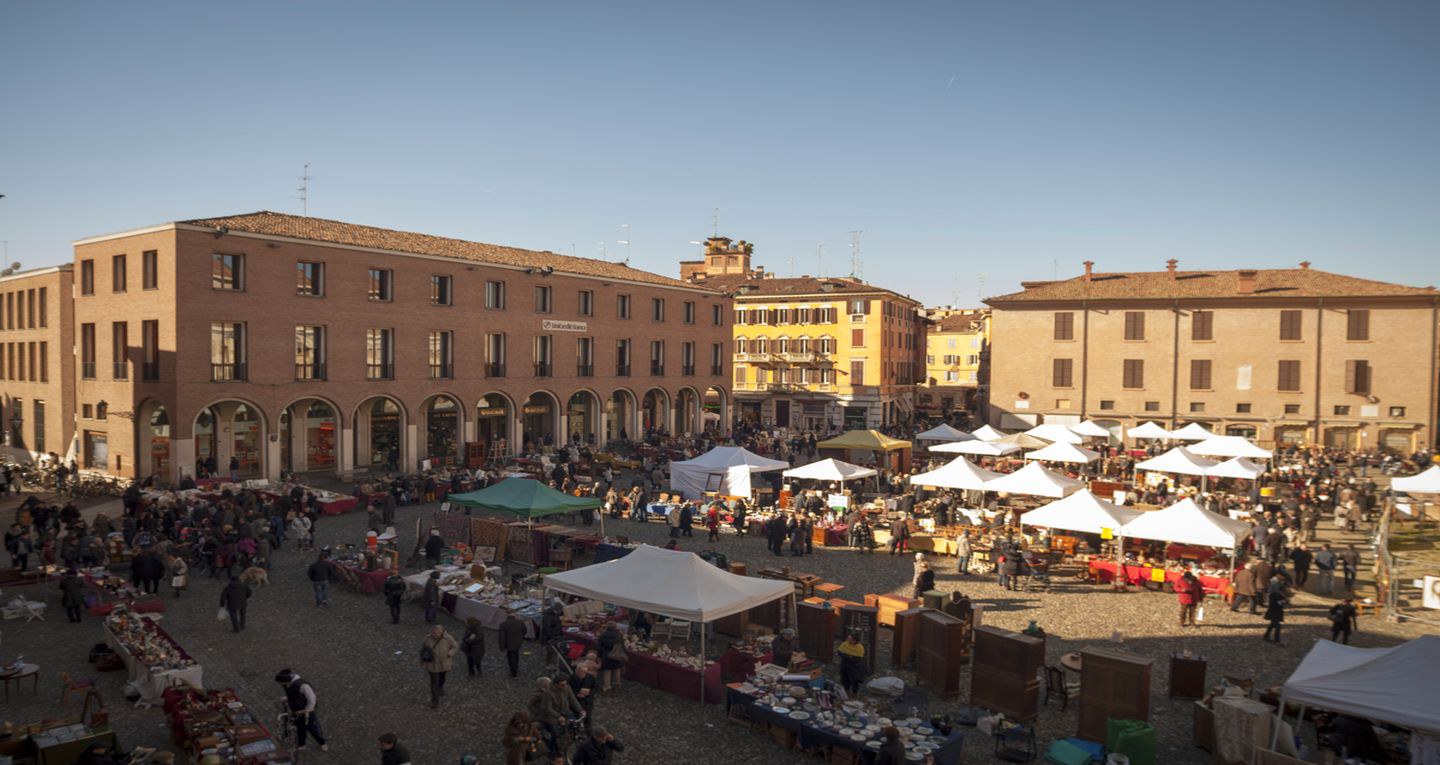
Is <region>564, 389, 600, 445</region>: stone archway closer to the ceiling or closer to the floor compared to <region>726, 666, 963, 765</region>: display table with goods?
closer to the ceiling

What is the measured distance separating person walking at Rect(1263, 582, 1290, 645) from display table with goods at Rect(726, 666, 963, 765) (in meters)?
7.82

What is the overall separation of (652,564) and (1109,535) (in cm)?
1162

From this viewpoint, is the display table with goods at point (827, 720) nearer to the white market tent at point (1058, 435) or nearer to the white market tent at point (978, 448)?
the white market tent at point (978, 448)

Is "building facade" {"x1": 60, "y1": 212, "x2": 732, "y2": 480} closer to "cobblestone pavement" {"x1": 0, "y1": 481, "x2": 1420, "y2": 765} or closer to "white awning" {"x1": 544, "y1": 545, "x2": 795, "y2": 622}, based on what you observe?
"cobblestone pavement" {"x1": 0, "y1": 481, "x2": 1420, "y2": 765}

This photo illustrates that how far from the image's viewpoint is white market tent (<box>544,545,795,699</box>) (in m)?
12.0

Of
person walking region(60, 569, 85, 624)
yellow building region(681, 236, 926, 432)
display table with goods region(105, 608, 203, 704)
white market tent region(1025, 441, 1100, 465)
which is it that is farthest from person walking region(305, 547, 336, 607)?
yellow building region(681, 236, 926, 432)

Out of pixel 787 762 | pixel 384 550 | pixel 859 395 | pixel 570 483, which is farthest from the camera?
pixel 859 395

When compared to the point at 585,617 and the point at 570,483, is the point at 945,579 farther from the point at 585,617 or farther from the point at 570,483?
the point at 570,483

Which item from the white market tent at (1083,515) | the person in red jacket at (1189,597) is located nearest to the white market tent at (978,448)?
the white market tent at (1083,515)

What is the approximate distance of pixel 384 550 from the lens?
1866 centimetres

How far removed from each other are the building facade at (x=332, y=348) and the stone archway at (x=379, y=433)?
0.26 ft

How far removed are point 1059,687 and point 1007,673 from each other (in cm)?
107

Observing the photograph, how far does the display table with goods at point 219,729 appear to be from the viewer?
950cm

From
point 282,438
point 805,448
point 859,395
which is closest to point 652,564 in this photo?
point 282,438
